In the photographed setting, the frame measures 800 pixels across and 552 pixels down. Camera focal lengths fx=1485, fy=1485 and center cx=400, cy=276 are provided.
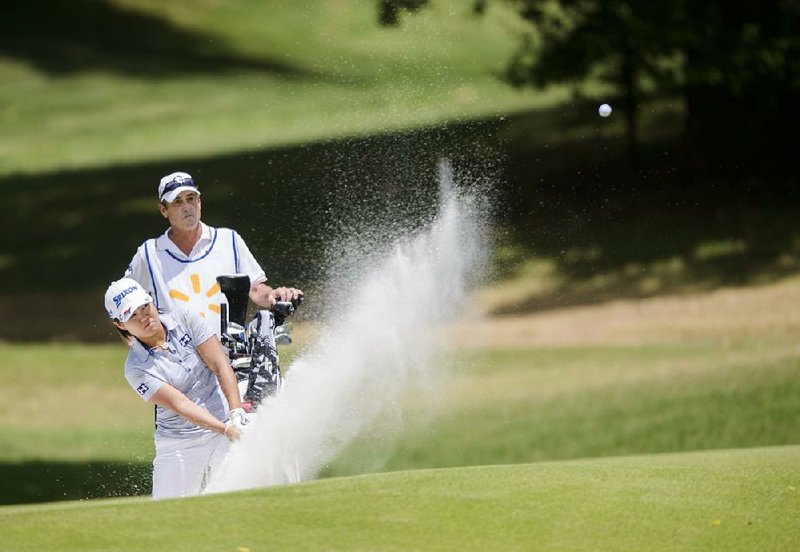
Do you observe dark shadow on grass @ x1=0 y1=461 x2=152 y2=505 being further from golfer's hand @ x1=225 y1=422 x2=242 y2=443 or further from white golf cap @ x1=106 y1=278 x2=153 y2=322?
white golf cap @ x1=106 y1=278 x2=153 y2=322

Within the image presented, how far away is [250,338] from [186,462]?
549 millimetres

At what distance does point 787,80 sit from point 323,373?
13.2 metres

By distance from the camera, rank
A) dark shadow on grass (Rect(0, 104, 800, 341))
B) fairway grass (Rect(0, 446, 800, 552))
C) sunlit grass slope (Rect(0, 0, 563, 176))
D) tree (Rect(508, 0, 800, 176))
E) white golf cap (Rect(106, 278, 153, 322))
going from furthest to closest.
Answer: sunlit grass slope (Rect(0, 0, 563, 176)) < tree (Rect(508, 0, 800, 176)) < dark shadow on grass (Rect(0, 104, 800, 341)) < white golf cap (Rect(106, 278, 153, 322)) < fairway grass (Rect(0, 446, 800, 552))

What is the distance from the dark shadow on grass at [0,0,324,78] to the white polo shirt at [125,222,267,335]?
964 inches

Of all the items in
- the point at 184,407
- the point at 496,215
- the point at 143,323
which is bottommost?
the point at 184,407

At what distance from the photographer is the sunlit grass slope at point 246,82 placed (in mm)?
26297

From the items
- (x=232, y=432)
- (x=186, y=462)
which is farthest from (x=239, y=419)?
(x=186, y=462)

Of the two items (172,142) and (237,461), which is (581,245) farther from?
(237,461)

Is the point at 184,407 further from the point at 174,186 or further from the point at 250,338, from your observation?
the point at 174,186

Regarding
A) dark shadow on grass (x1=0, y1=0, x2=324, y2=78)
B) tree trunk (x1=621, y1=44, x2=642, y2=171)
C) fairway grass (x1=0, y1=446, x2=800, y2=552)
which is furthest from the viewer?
dark shadow on grass (x1=0, y1=0, x2=324, y2=78)

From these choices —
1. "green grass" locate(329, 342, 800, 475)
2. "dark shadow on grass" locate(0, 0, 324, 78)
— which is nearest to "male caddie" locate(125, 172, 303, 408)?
"green grass" locate(329, 342, 800, 475)

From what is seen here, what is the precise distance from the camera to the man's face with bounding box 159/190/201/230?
19.2 ft

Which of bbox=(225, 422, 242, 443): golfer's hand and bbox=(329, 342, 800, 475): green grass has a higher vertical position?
bbox=(225, 422, 242, 443): golfer's hand

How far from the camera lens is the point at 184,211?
5.86 metres
